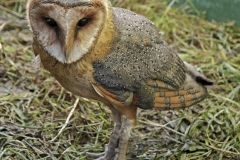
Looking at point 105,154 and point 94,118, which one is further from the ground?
point 94,118

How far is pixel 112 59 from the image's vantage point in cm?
298

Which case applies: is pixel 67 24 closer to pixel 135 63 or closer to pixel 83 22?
pixel 83 22

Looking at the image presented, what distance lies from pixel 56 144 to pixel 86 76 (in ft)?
2.99

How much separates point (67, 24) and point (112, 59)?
0.45 m

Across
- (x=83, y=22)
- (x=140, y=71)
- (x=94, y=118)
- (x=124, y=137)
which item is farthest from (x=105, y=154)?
(x=83, y=22)

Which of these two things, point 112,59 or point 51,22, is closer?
point 51,22

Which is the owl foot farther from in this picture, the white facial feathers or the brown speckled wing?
the white facial feathers

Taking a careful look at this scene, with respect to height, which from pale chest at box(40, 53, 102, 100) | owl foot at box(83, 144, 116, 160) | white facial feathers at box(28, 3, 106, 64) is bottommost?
owl foot at box(83, 144, 116, 160)

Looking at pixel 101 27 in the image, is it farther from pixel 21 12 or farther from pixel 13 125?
pixel 21 12

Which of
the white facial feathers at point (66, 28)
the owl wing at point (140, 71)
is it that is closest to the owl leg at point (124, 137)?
the owl wing at point (140, 71)

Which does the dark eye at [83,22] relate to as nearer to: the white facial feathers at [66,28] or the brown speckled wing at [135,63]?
the white facial feathers at [66,28]

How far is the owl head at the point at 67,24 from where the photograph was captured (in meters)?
2.61

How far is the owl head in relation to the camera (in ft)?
8.57

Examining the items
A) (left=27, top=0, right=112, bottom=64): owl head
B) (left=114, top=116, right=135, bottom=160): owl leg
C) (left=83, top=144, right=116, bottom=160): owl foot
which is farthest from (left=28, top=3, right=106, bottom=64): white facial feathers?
(left=83, top=144, right=116, bottom=160): owl foot
